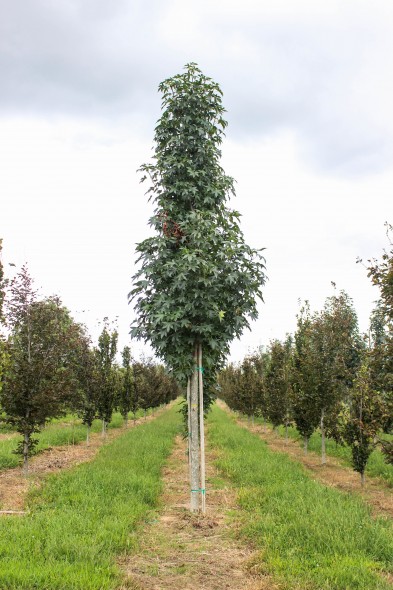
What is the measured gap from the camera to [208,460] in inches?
528

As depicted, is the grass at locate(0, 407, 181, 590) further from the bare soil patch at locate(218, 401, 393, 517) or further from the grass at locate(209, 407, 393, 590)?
the bare soil patch at locate(218, 401, 393, 517)

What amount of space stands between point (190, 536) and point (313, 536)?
187 cm

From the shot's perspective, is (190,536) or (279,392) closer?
(190,536)

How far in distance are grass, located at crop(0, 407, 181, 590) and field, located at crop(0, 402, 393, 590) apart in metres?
0.02

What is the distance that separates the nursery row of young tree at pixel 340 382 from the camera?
27.1 feet

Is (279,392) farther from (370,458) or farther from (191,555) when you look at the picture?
(191,555)

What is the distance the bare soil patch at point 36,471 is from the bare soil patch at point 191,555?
2.62m

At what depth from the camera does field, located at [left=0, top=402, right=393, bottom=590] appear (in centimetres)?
456

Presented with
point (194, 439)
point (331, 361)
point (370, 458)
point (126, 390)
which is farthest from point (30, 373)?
point (126, 390)

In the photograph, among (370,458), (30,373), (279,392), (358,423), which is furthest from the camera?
(279,392)

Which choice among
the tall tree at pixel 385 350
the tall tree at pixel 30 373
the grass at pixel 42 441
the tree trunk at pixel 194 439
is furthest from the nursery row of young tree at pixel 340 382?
the grass at pixel 42 441

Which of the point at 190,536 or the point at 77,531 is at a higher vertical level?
the point at 77,531

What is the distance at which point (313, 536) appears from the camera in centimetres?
557

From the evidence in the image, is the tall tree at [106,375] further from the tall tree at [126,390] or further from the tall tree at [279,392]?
the tall tree at [279,392]
